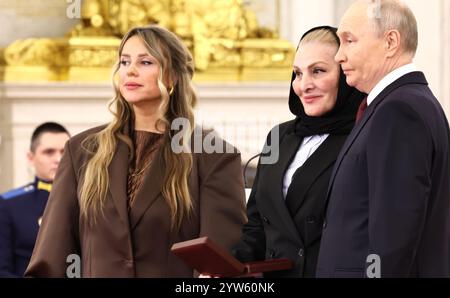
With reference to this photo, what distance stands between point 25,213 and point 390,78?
2.57 meters

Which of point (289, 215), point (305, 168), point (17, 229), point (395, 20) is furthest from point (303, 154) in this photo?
point (17, 229)

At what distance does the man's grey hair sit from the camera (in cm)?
297

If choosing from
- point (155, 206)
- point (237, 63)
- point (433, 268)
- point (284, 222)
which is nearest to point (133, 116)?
point (155, 206)

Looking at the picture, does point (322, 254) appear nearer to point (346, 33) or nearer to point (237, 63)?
point (346, 33)

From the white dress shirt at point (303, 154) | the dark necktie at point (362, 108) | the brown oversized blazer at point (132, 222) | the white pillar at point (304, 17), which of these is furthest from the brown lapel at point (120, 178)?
the white pillar at point (304, 17)

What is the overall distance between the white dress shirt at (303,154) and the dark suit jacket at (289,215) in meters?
0.02

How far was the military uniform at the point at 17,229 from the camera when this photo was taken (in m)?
4.81

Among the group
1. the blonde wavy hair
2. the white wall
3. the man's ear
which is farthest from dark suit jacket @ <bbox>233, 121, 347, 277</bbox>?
the white wall

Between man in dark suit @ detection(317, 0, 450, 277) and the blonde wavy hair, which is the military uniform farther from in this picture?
man in dark suit @ detection(317, 0, 450, 277)

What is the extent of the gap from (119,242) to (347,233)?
82cm

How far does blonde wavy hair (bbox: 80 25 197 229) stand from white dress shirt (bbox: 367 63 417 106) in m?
0.74

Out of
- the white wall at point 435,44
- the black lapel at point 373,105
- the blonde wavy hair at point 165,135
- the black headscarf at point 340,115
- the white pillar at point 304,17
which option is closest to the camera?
the black lapel at point 373,105

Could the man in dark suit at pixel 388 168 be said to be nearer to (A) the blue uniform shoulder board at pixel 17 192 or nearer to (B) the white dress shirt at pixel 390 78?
(B) the white dress shirt at pixel 390 78

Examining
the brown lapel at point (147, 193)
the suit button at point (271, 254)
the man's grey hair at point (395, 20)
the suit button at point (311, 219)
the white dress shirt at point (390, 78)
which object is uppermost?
the man's grey hair at point (395, 20)
